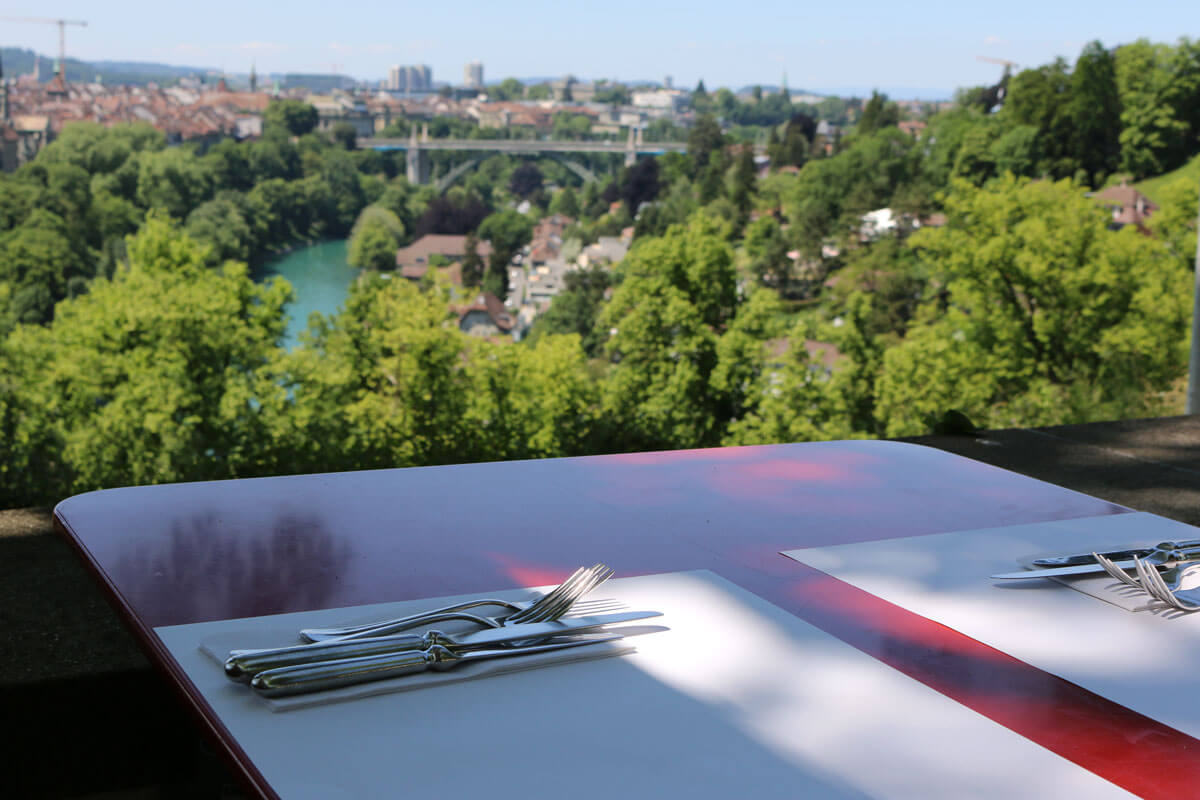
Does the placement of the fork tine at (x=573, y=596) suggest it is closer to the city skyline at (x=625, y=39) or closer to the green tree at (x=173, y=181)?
the green tree at (x=173, y=181)

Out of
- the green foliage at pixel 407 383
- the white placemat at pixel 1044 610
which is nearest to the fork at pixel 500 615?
the white placemat at pixel 1044 610

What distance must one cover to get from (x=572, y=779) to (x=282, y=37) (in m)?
54.9

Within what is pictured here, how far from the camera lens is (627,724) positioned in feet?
2.23

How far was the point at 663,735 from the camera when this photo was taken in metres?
0.66

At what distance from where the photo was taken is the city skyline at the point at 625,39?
1726 inches

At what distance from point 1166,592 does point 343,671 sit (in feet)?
2.19

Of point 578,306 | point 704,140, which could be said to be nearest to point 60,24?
point 578,306

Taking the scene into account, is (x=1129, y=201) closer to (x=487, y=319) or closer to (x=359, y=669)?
(x=487, y=319)

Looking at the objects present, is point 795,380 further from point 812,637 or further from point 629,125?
point 629,125

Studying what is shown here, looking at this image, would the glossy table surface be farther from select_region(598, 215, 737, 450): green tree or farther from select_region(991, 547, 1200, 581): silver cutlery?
select_region(598, 215, 737, 450): green tree

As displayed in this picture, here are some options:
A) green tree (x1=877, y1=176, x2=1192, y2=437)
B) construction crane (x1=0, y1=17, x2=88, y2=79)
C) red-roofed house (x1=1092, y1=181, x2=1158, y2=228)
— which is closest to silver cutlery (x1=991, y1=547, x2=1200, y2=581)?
green tree (x1=877, y1=176, x2=1192, y2=437)

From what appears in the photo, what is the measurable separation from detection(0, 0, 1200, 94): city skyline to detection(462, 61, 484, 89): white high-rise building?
1.86 feet

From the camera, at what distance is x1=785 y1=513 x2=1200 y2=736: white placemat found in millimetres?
782

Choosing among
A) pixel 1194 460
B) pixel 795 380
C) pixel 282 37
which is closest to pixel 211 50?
pixel 282 37
